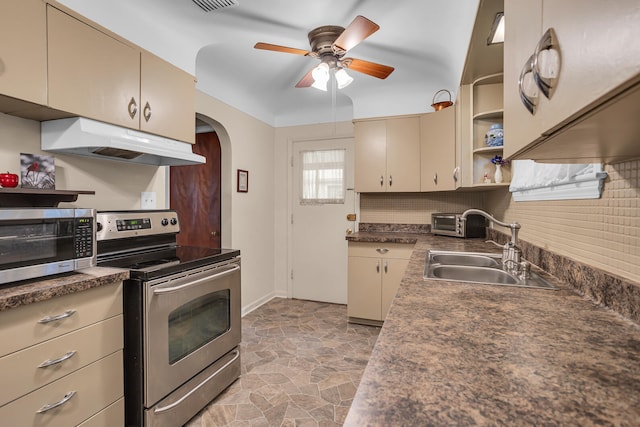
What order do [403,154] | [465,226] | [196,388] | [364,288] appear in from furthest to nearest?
[403,154] < [364,288] < [465,226] < [196,388]

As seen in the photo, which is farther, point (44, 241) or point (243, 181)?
point (243, 181)

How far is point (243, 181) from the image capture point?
3432 millimetres

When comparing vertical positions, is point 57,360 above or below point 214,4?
below

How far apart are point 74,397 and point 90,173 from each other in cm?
120

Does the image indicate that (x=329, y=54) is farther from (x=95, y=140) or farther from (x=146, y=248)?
(x=146, y=248)

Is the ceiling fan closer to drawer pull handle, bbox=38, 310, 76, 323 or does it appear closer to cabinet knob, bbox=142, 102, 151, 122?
cabinet knob, bbox=142, 102, 151, 122

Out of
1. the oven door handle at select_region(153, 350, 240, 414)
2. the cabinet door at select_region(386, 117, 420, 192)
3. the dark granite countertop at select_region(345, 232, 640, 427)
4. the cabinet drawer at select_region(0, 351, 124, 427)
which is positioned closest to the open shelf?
the cabinet drawer at select_region(0, 351, 124, 427)

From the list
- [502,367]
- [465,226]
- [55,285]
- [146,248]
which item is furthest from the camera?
[465,226]

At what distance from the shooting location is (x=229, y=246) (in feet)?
10.7

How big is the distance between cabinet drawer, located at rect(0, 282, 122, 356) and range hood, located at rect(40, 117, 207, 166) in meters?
0.73

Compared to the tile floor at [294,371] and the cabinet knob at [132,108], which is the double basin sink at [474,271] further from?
the cabinet knob at [132,108]

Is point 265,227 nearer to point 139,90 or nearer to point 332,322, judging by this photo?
point 332,322

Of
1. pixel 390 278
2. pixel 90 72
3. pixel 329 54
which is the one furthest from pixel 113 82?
pixel 390 278

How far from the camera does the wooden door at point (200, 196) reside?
135 inches
